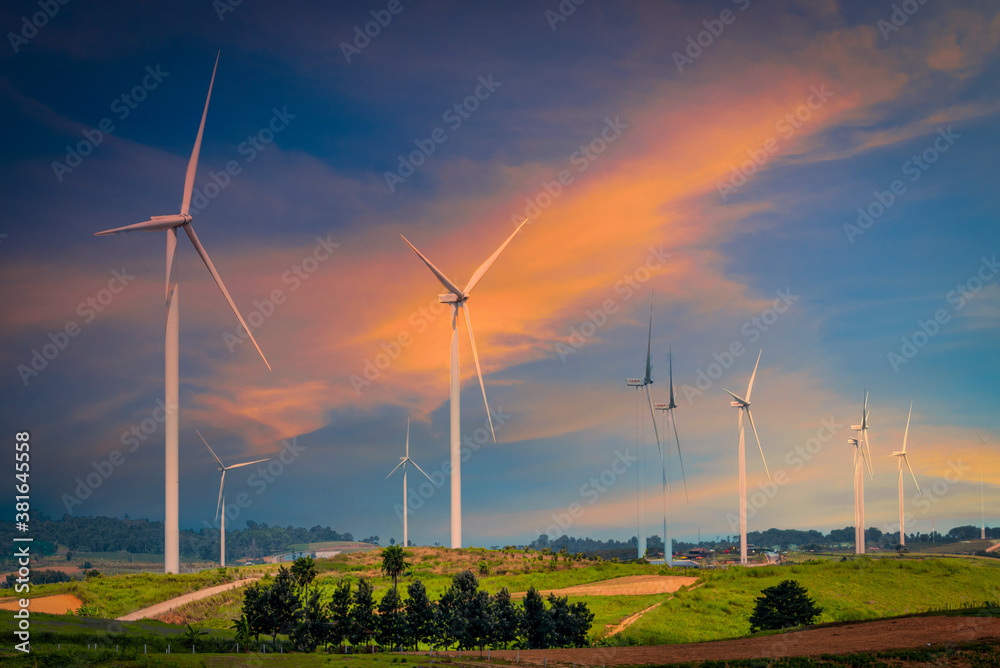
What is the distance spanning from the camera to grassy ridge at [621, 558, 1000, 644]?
9875cm

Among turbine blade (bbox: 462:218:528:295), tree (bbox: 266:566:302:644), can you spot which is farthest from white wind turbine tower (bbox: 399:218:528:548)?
tree (bbox: 266:566:302:644)

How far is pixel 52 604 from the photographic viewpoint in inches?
3821

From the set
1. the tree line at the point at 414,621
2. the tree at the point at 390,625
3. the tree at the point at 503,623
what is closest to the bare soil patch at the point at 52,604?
the tree line at the point at 414,621

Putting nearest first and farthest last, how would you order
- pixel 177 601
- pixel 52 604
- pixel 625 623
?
pixel 52 604, pixel 625 623, pixel 177 601

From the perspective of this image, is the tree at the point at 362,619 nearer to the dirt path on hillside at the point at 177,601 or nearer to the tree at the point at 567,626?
the tree at the point at 567,626

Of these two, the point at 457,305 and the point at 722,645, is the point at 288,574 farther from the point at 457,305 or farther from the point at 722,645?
the point at 457,305

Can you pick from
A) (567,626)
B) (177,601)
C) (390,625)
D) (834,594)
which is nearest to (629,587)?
(834,594)

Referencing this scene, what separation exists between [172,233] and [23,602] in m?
48.0

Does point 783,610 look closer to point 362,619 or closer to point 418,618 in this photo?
point 418,618

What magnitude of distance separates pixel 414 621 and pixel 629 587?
41.9m

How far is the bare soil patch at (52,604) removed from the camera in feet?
303

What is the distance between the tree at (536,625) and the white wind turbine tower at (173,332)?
133ft

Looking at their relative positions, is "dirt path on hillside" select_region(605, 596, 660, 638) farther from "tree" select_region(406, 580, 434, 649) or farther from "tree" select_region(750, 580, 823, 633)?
"tree" select_region(406, 580, 434, 649)

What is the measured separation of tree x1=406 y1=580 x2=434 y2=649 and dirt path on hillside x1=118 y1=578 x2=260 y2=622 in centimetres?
3090
